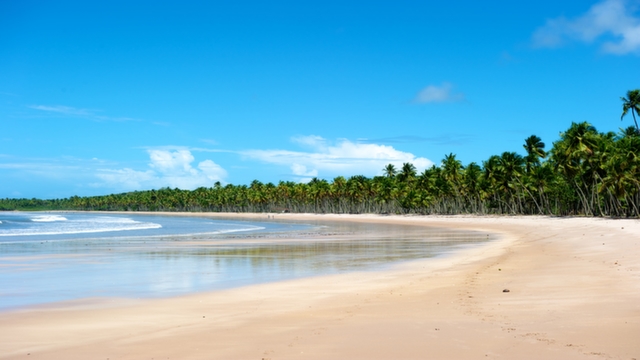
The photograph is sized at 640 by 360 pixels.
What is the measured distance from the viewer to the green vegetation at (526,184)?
6612 cm

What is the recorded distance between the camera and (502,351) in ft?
24.5

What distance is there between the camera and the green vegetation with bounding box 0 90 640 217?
66125 millimetres

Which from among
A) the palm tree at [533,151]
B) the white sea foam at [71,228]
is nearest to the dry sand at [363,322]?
the white sea foam at [71,228]

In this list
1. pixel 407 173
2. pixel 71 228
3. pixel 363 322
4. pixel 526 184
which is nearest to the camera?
pixel 363 322

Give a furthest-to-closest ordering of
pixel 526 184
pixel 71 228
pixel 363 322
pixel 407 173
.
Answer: pixel 407 173 < pixel 526 184 < pixel 71 228 < pixel 363 322

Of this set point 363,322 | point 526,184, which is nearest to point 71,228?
point 363,322

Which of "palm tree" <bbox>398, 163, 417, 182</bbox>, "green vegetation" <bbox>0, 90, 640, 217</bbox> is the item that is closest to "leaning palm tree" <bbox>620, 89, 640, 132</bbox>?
"green vegetation" <bbox>0, 90, 640, 217</bbox>

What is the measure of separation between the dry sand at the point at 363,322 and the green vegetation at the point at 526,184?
54288mm

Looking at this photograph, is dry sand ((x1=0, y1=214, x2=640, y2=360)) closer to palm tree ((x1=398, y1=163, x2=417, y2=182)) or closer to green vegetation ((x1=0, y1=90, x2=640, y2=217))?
green vegetation ((x1=0, y1=90, x2=640, y2=217))

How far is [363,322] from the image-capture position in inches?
389

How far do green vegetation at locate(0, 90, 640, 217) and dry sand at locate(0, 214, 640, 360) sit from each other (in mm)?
54288

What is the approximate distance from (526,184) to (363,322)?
84580 millimetres

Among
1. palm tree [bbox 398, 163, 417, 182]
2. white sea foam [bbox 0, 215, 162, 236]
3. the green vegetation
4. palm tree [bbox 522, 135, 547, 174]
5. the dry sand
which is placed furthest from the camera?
palm tree [bbox 398, 163, 417, 182]

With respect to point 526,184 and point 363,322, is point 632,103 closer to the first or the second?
point 526,184
